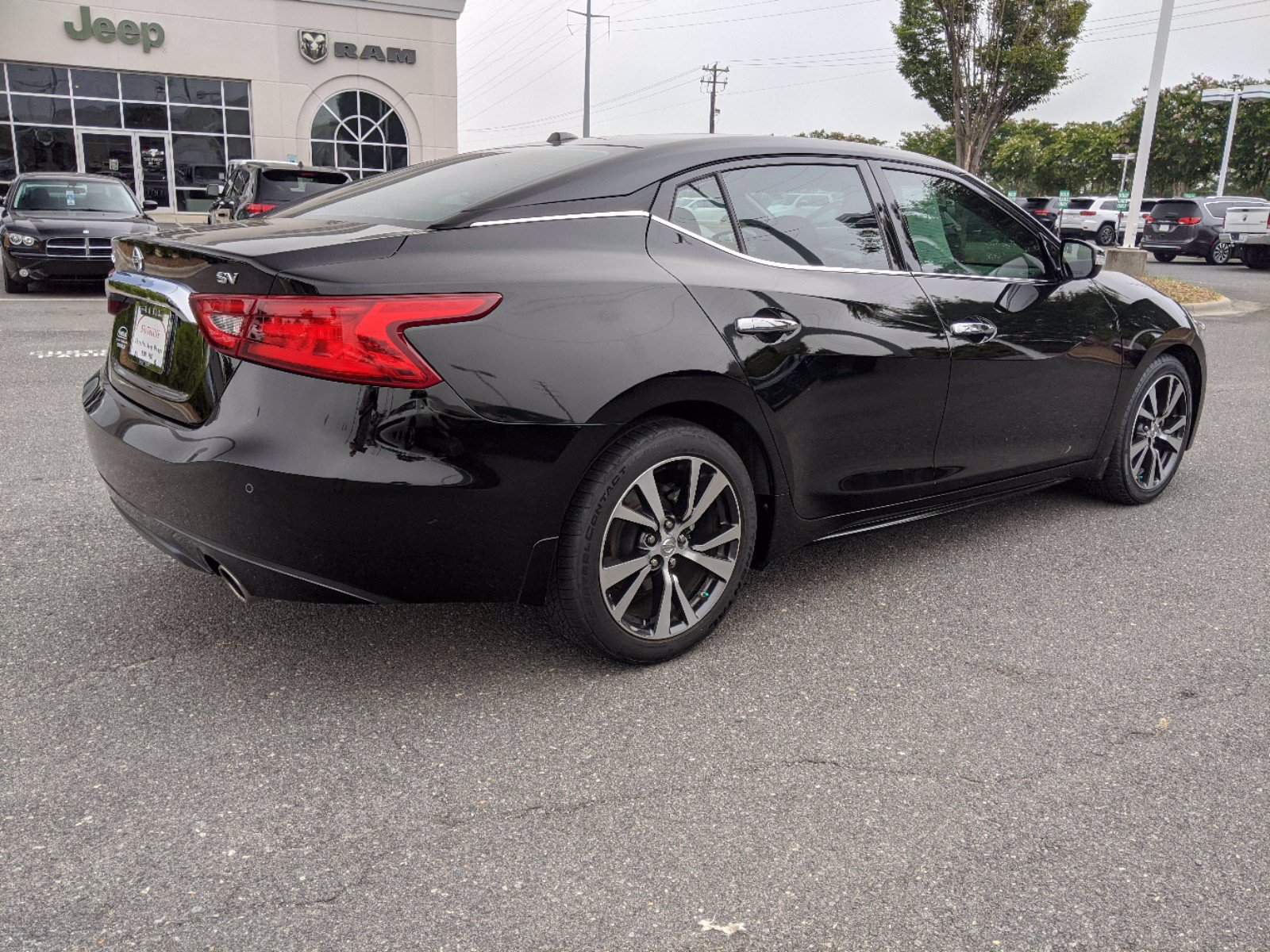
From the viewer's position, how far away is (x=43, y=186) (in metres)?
14.2

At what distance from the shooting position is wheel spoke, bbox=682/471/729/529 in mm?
3145

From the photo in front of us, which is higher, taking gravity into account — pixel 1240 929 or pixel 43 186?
pixel 43 186

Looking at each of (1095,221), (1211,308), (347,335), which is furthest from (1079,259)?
(1095,221)

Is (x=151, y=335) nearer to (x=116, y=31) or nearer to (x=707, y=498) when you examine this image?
(x=707, y=498)

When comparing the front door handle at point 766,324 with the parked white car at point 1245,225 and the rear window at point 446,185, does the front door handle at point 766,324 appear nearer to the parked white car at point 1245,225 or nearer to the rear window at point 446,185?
the rear window at point 446,185

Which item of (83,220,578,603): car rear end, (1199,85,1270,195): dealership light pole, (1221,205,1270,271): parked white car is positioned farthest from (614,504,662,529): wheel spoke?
(1199,85,1270,195): dealership light pole

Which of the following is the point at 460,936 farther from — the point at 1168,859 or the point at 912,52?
the point at 912,52

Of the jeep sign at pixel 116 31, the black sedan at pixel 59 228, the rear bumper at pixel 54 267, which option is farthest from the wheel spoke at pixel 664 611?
the jeep sign at pixel 116 31

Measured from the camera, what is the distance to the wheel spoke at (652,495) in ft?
9.83

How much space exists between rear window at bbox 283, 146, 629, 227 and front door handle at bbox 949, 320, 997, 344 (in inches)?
52.6

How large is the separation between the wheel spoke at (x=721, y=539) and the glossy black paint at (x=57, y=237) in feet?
39.2

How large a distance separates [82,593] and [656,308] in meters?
2.14

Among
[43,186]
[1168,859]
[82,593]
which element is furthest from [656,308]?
[43,186]

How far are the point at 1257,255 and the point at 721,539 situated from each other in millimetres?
25543
